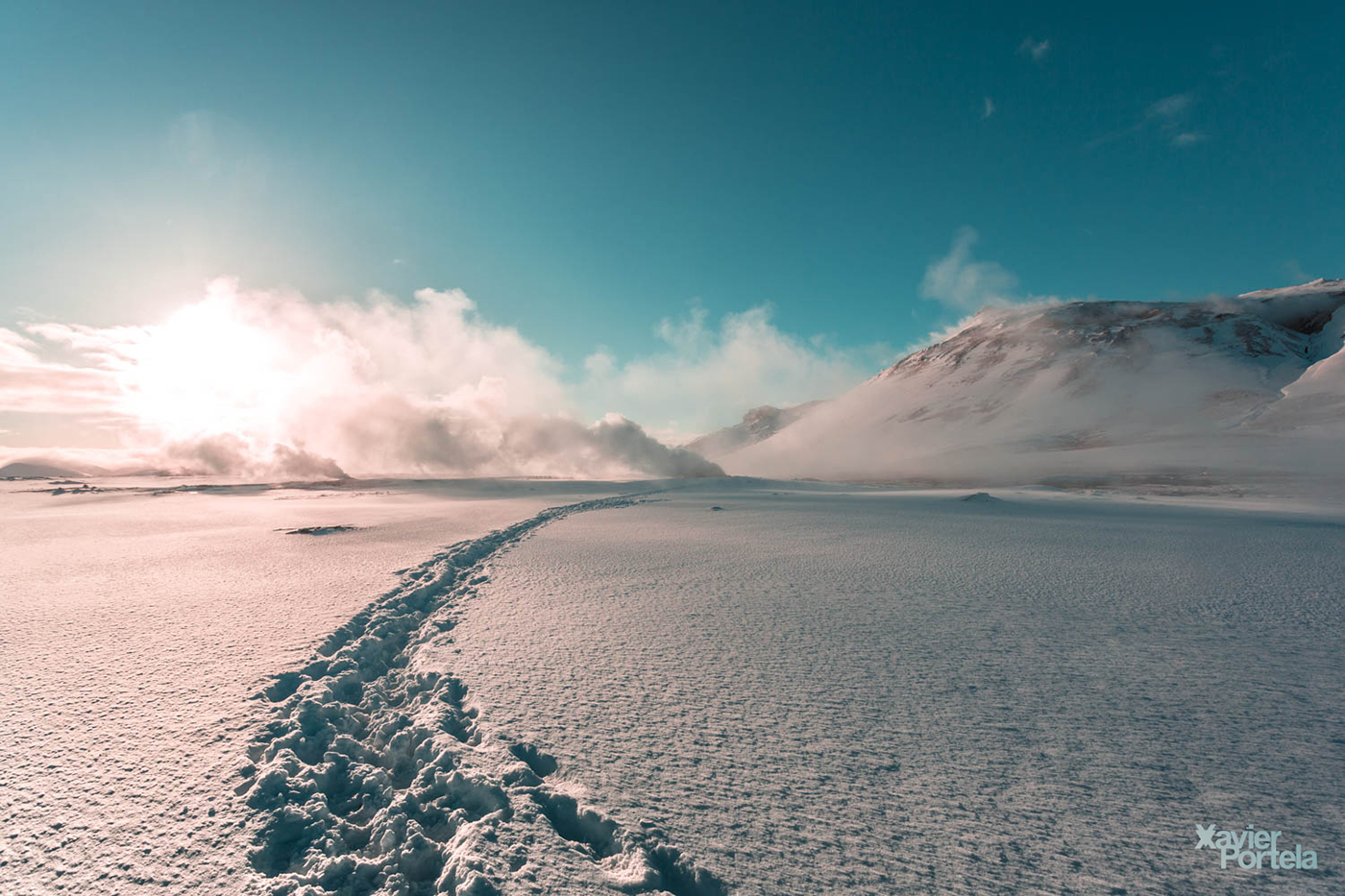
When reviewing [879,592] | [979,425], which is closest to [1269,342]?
[979,425]

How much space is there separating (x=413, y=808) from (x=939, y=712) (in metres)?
3.64

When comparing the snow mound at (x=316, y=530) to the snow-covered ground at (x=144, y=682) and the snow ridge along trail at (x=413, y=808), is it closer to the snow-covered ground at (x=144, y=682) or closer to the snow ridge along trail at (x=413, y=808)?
the snow-covered ground at (x=144, y=682)

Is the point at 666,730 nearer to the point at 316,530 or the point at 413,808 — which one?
the point at 413,808

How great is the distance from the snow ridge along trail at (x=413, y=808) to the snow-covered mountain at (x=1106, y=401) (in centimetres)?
5701

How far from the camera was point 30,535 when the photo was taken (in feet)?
43.0

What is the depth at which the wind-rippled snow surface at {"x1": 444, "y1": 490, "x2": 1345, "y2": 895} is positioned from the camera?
2.69m

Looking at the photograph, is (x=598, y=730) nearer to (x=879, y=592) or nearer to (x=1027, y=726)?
(x=1027, y=726)

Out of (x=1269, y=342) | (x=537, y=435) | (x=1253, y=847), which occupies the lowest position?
(x=1253, y=847)

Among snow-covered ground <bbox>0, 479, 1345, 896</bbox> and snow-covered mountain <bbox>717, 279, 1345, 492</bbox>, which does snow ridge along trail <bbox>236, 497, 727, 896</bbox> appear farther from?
snow-covered mountain <bbox>717, 279, 1345, 492</bbox>

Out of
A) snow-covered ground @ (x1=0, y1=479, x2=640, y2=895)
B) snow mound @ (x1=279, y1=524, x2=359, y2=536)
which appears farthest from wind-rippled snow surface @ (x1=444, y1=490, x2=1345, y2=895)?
snow mound @ (x1=279, y1=524, x2=359, y2=536)

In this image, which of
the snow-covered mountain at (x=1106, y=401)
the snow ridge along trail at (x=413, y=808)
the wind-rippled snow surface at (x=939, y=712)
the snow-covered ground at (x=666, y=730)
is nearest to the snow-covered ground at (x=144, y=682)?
the snow-covered ground at (x=666, y=730)

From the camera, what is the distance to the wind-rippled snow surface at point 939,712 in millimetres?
2689

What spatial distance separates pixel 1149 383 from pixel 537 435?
99314 mm

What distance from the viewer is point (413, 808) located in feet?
10.3
